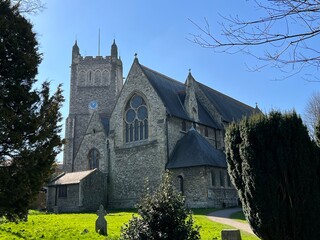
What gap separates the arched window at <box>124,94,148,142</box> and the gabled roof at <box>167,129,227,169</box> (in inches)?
132

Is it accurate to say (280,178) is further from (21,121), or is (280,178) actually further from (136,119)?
(136,119)

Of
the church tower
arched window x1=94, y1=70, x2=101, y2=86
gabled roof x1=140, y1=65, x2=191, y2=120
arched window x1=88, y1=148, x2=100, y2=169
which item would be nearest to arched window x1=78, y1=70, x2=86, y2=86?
the church tower

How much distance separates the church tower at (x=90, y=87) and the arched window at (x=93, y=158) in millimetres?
14056

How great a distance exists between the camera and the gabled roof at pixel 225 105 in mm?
33344

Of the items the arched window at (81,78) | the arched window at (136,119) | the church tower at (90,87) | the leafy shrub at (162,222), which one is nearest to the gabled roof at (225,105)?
the arched window at (136,119)

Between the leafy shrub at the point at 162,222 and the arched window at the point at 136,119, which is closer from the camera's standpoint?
the leafy shrub at the point at 162,222

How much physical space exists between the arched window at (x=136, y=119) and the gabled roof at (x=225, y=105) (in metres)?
7.20

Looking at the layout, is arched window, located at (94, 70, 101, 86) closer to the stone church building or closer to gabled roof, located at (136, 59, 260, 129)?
the stone church building

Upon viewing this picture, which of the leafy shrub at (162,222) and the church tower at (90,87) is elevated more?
the church tower at (90,87)

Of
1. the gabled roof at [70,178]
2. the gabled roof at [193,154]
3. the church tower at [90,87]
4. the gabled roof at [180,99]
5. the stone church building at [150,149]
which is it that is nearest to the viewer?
the gabled roof at [193,154]

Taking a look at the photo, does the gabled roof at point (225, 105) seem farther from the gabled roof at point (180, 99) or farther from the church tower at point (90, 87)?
the church tower at point (90, 87)

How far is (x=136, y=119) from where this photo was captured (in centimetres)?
3006

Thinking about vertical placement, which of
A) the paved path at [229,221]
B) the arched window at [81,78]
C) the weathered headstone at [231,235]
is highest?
the arched window at [81,78]

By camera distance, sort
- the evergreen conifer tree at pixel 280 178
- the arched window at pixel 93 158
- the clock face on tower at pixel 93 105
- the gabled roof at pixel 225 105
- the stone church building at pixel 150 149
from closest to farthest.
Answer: the evergreen conifer tree at pixel 280 178 < the stone church building at pixel 150 149 < the arched window at pixel 93 158 < the gabled roof at pixel 225 105 < the clock face on tower at pixel 93 105
